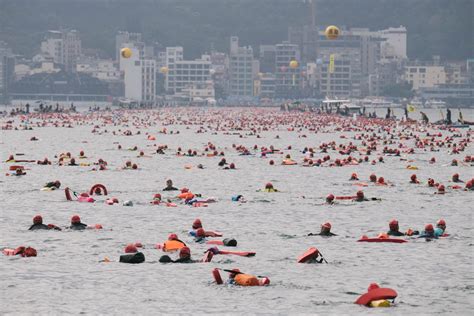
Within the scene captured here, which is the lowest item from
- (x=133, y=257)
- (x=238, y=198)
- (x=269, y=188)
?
(x=133, y=257)

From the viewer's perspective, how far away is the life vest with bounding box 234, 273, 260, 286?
23.8 metres

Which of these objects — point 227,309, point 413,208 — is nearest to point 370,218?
point 413,208

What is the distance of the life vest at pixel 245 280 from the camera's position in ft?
78.2

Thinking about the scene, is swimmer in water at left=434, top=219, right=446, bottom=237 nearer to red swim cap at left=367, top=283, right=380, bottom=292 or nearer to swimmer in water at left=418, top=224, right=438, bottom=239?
swimmer in water at left=418, top=224, right=438, bottom=239

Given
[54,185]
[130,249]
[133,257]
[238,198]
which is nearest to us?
[133,257]

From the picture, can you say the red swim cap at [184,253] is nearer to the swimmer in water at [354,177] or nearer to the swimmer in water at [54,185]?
the swimmer in water at [54,185]

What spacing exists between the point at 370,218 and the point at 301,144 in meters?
48.7

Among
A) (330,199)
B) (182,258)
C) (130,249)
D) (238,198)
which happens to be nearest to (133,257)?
(130,249)

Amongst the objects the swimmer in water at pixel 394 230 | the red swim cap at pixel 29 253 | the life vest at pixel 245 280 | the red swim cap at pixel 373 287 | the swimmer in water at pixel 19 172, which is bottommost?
the life vest at pixel 245 280

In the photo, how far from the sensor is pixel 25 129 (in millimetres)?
112562

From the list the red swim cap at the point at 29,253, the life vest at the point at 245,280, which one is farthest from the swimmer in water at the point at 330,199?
the life vest at the point at 245,280

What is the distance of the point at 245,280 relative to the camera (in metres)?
23.9

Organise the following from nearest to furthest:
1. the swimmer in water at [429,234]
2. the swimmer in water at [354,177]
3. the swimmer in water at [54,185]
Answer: the swimmer in water at [429,234], the swimmer in water at [54,185], the swimmer in water at [354,177]

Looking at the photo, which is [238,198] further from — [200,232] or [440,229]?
[440,229]
